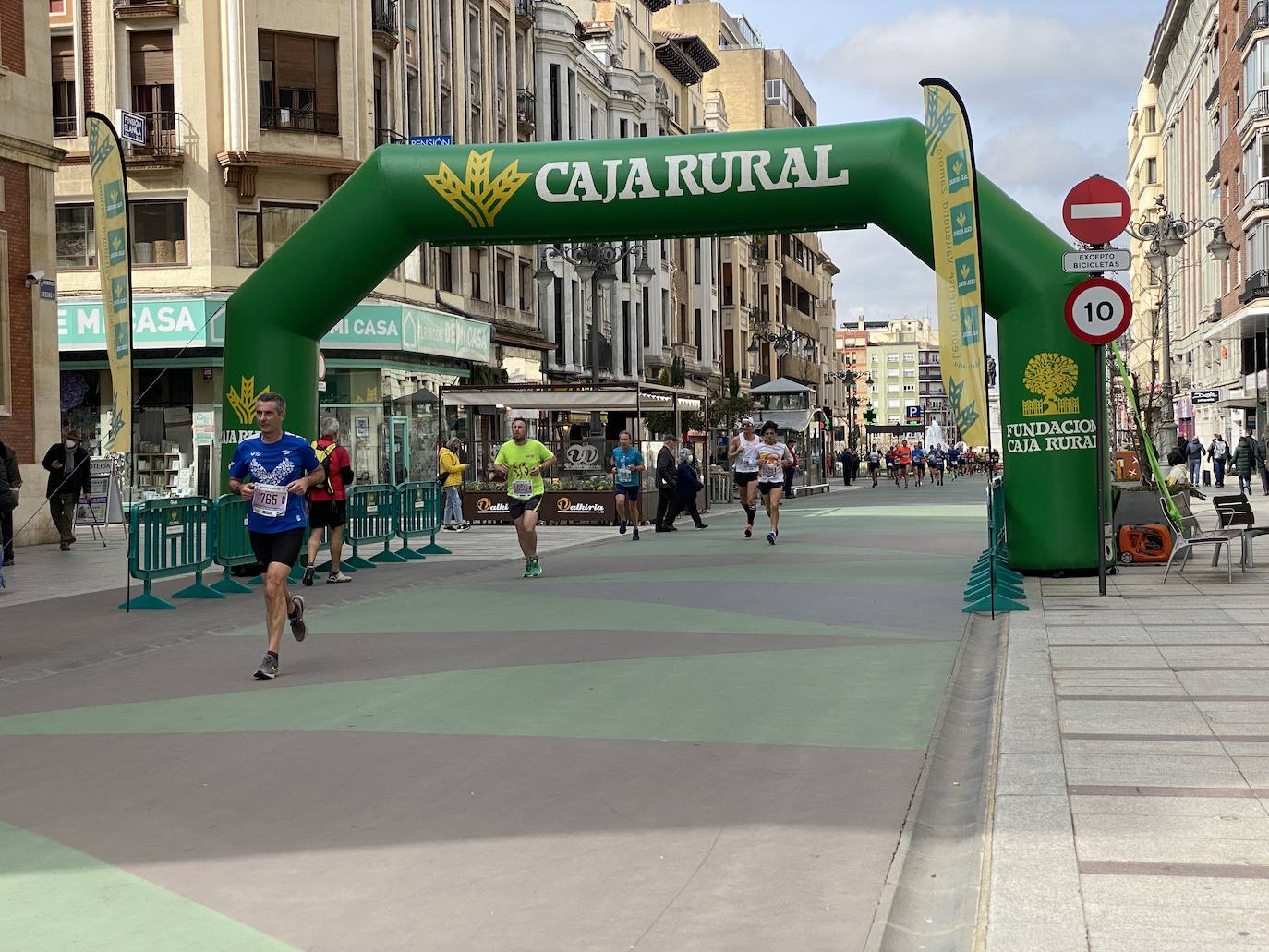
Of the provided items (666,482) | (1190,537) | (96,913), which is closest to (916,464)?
(666,482)

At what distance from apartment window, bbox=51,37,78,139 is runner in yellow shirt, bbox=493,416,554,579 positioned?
20.8 metres

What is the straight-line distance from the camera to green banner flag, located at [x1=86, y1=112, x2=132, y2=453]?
1389 cm

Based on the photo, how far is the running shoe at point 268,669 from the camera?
9.77 m

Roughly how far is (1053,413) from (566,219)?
5370mm

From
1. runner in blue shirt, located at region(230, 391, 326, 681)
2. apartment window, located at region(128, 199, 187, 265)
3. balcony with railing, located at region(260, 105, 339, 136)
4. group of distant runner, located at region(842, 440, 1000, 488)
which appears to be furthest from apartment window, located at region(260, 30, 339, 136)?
runner in blue shirt, located at region(230, 391, 326, 681)

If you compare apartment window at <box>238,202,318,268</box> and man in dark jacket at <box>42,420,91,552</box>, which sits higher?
apartment window at <box>238,202,318,268</box>

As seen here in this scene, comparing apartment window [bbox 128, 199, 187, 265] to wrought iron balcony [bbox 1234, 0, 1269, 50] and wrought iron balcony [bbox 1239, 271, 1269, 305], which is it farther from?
wrought iron balcony [bbox 1234, 0, 1269, 50]

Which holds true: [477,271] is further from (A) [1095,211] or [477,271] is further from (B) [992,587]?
(B) [992,587]

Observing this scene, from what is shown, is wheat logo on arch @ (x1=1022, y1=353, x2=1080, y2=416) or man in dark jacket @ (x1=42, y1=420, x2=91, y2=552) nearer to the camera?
wheat logo on arch @ (x1=1022, y1=353, x2=1080, y2=416)

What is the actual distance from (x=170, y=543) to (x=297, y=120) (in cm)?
2213

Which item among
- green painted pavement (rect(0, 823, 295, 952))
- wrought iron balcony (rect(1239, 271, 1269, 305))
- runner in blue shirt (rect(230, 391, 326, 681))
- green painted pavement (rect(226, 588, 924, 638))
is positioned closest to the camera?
green painted pavement (rect(0, 823, 295, 952))

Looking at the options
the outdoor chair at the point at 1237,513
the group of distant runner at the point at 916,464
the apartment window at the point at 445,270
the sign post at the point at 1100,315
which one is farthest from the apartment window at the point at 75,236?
the sign post at the point at 1100,315

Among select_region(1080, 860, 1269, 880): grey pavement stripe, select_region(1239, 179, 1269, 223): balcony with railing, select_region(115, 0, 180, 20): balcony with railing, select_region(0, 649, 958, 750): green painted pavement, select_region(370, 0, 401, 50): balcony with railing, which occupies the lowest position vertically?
select_region(0, 649, 958, 750): green painted pavement

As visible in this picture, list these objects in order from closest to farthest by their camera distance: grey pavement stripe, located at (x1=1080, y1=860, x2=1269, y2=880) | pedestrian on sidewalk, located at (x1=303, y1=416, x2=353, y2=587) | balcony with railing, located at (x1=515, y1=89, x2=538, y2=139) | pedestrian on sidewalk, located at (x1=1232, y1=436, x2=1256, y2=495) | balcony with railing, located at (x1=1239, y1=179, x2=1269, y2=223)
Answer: grey pavement stripe, located at (x1=1080, y1=860, x2=1269, y2=880), pedestrian on sidewalk, located at (x1=303, y1=416, x2=353, y2=587), pedestrian on sidewalk, located at (x1=1232, y1=436, x2=1256, y2=495), balcony with railing, located at (x1=515, y1=89, x2=538, y2=139), balcony with railing, located at (x1=1239, y1=179, x2=1269, y2=223)
